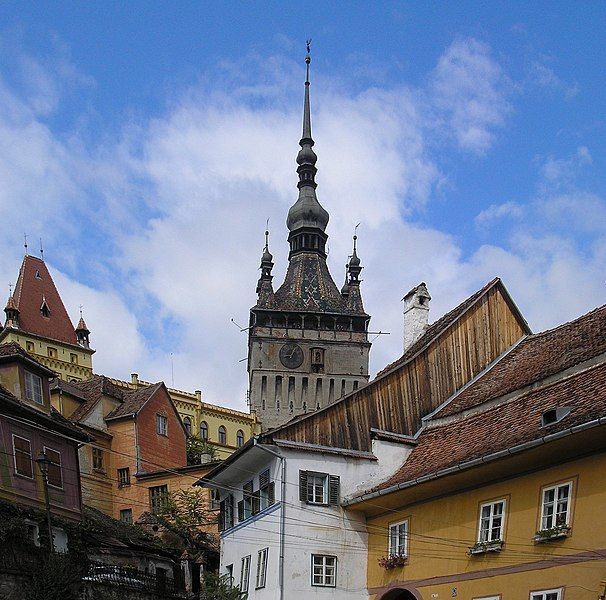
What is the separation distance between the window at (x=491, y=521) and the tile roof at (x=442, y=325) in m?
7.82

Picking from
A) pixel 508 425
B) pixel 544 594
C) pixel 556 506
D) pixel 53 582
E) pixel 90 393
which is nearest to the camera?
pixel 544 594

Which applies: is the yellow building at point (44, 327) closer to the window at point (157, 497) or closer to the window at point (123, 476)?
the window at point (123, 476)

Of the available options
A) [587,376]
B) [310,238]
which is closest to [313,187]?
[310,238]

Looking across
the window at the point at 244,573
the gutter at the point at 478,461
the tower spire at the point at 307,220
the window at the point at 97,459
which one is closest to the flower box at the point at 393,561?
the gutter at the point at 478,461

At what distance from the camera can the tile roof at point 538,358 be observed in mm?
25391

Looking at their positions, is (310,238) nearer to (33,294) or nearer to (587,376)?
(33,294)

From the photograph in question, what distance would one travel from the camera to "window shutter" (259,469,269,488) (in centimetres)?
2928

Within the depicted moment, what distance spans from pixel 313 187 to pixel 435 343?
295 feet

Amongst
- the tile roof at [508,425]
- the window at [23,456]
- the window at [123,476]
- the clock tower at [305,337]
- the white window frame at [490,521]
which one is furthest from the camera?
the clock tower at [305,337]

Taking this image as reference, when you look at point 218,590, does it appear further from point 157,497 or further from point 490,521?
point 157,497

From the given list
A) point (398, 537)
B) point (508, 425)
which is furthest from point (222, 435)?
point (508, 425)

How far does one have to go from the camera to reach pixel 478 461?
22.5m

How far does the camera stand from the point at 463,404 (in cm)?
2875

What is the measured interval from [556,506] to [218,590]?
13058mm
